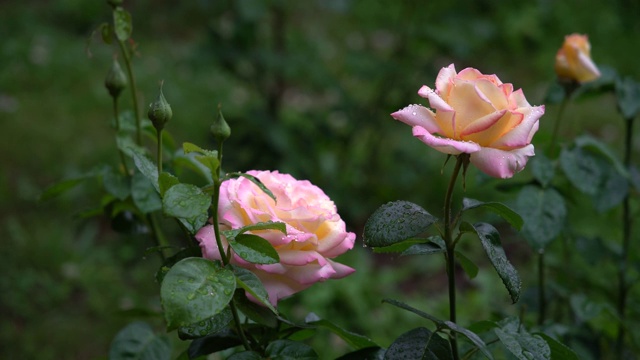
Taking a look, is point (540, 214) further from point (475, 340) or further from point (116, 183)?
point (116, 183)

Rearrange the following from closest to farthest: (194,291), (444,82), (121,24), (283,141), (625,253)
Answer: (194,291)
(444,82)
(121,24)
(625,253)
(283,141)

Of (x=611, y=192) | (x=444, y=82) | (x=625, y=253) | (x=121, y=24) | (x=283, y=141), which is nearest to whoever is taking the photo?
(x=444, y=82)

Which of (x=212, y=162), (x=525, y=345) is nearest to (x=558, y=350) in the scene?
(x=525, y=345)

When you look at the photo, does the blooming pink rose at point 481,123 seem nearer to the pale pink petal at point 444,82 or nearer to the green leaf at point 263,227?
the pale pink petal at point 444,82

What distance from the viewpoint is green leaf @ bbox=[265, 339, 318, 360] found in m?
0.68

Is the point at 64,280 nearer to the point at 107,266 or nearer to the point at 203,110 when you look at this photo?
the point at 107,266

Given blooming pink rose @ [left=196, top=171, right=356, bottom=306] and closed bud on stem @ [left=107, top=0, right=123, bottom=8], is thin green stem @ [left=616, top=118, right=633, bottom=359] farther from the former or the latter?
closed bud on stem @ [left=107, top=0, right=123, bottom=8]

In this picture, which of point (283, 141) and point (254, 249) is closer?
point (254, 249)

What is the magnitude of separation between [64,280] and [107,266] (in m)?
0.15

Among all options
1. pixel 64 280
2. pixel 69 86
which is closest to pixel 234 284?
pixel 64 280

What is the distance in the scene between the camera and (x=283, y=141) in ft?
8.27

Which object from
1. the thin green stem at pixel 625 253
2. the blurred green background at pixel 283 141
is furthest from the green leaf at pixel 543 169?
the blurred green background at pixel 283 141

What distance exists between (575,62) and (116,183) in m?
0.69

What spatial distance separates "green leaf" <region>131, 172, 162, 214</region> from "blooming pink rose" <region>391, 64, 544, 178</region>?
0.40m
